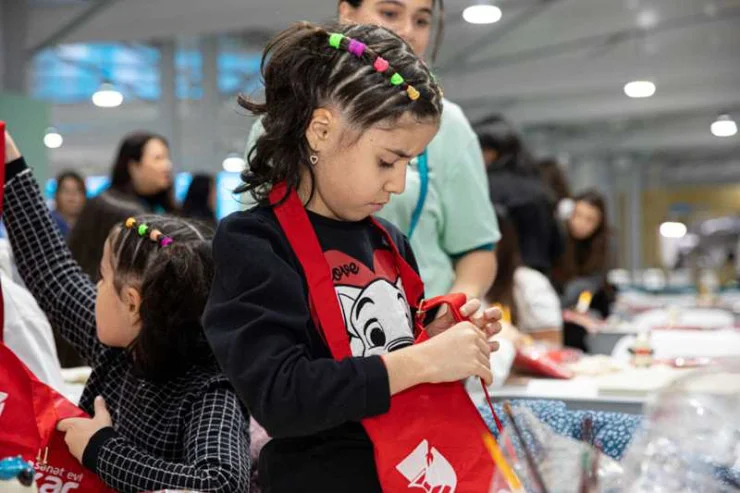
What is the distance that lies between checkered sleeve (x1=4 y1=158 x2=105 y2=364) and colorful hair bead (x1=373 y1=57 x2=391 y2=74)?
34.9 inches

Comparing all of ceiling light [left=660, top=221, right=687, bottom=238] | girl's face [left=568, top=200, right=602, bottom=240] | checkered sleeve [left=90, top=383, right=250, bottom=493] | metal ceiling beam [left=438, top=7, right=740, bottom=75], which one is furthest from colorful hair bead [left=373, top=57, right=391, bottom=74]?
ceiling light [left=660, top=221, right=687, bottom=238]

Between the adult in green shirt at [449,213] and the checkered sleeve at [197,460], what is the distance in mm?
557

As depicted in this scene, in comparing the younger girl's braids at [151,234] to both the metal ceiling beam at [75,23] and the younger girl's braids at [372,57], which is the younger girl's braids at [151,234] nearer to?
the younger girl's braids at [372,57]

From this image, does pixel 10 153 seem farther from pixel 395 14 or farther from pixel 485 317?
pixel 485 317

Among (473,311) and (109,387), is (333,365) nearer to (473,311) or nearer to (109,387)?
(473,311)

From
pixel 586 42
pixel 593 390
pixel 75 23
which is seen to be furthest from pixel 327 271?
pixel 586 42

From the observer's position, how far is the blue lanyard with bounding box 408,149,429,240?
6.51 feet

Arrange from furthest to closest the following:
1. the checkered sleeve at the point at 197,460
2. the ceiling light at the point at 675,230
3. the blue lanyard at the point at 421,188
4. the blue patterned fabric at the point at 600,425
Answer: the ceiling light at the point at 675,230
the blue lanyard at the point at 421,188
the blue patterned fabric at the point at 600,425
the checkered sleeve at the point at 197,460

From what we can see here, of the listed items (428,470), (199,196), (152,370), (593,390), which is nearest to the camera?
(428,470)

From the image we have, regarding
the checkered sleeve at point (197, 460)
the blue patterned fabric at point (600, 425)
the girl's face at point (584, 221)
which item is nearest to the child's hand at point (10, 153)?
the checkered sleeve at point (197, 460)

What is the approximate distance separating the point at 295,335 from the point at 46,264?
2.99 feet

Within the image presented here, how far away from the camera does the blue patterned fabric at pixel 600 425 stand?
67.4 inches

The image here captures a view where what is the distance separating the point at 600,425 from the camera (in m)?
1.77

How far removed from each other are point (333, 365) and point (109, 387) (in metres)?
0.74
